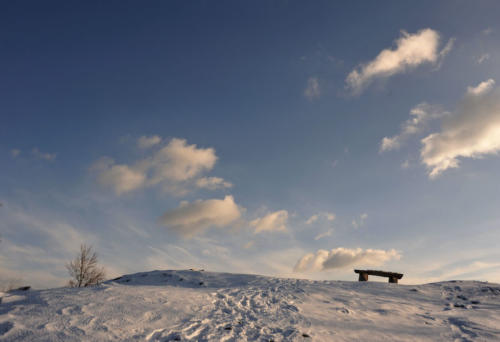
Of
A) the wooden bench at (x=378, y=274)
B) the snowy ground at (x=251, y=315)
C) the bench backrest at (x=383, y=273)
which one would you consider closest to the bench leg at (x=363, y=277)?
Result: the wooden bench at (x=378, y=274)

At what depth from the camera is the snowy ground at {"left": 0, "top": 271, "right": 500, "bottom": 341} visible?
779 cm

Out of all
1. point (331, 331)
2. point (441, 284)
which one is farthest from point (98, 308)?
point (441, 284)

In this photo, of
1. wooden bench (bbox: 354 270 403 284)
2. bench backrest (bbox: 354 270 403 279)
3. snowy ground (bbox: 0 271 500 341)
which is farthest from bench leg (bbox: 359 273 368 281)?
snowy ground (bbox: 0 271 500 341)

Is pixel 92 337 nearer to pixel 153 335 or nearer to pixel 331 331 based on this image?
pixel 153 335

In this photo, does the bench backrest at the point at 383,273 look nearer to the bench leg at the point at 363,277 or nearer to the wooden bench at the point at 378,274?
the wooden bench at the point at 378,274

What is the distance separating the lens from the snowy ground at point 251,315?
307 inches

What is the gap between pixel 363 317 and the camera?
988cm

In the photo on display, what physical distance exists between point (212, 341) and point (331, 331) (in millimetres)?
3286

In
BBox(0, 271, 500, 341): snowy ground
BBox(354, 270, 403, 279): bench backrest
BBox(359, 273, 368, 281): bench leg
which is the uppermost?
BBox(354, 270, 403, 279): bench backrest

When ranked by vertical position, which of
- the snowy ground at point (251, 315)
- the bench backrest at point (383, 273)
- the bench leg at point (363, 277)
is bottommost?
the snowy ground at point (251, 315)

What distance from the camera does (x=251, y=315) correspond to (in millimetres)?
9648

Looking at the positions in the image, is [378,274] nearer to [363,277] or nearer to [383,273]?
[383,273]

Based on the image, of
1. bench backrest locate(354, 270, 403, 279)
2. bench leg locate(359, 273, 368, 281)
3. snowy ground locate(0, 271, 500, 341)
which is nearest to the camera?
snowy ground locate(0, 271, 500, 341)

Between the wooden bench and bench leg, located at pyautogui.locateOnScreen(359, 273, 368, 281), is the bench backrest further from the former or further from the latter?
bench leg, located at pyautogui.locateOnScreen(359, 273, 368, 281)
